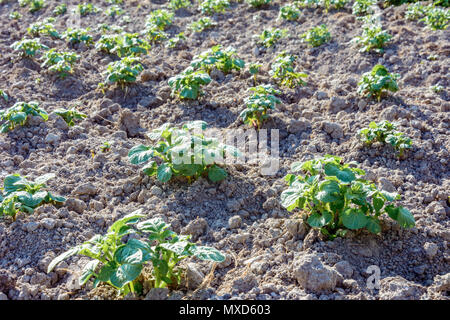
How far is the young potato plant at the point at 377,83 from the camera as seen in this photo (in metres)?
4.47

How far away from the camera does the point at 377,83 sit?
14.6 ft

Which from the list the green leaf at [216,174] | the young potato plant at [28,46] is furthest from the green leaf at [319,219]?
the young potato plant at [28,46]

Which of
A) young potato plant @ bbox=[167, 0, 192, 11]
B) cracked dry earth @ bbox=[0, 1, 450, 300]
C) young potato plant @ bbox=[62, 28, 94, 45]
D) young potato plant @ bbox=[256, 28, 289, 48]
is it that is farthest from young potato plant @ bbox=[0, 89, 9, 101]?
young potato plant @ bbox=[167, 0, 192, 11]

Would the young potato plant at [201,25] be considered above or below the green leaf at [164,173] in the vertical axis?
above

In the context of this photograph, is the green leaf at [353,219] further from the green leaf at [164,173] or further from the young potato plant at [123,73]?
the young potato plant at [123,73]

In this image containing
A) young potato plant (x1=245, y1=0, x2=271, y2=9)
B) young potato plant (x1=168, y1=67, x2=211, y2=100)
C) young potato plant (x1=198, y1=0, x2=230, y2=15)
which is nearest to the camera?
young potato plant (x1=168, y1=67, x2=211, y2=100)

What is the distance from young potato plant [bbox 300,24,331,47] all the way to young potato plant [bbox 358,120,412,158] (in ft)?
7.45

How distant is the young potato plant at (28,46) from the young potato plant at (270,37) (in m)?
2.74

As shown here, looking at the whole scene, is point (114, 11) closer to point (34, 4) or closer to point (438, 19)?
point (34, 4)

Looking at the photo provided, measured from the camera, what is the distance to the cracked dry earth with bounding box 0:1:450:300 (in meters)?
2.84

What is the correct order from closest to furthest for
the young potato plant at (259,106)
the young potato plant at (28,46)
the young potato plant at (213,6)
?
the young potato plant at (259,106)
the young potato plant at (28,46)
the young potato plant at (213,6)

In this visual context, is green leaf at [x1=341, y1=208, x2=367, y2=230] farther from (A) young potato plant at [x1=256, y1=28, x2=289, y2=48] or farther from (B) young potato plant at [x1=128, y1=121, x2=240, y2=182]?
(A) young potato plant at [x1=256, y1=28, x2=289, y2=48]

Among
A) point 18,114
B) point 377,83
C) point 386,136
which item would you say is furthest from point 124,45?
point 386,136

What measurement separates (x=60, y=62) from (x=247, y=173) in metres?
2.87
